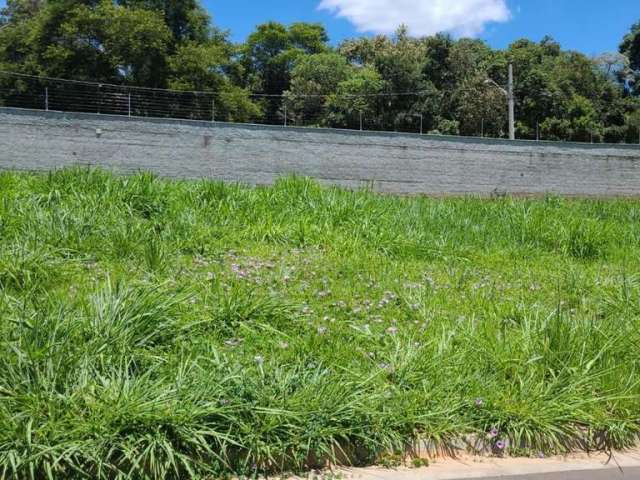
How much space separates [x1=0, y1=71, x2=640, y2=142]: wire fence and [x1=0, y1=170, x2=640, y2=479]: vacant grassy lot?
23.0 metres

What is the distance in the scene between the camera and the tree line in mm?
33719

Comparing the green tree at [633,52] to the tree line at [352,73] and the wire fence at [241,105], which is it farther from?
the wire fence at [241,105]

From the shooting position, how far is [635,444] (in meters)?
3.73

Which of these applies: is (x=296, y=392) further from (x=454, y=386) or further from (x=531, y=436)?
(x=531, y=436)

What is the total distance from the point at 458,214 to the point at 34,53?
3215cm

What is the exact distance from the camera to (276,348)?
4.34 m

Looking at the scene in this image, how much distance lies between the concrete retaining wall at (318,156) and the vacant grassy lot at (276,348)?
46.4 ft

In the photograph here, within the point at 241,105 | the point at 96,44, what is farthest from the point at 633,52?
the point at 96,44

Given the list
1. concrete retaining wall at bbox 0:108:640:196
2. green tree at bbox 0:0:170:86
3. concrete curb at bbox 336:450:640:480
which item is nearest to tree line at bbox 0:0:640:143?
green tree at bbox 0:0:170:86

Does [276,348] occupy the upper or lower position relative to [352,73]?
lower

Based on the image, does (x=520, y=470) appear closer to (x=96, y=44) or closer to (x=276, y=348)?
(x=276, y=348)

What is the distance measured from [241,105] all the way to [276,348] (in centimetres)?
3312

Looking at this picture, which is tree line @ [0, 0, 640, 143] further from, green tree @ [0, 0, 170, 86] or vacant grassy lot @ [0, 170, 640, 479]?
vacant grassy lot @ [0, 170, 640, 479]

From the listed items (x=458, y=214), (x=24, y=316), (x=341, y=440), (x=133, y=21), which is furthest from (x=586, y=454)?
(x=133, y=21)
